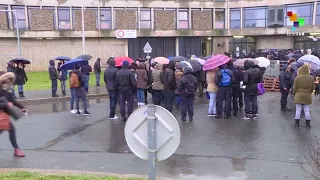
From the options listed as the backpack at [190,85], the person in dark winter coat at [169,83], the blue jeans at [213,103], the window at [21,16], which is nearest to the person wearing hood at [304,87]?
the blue jeans at [213,103]

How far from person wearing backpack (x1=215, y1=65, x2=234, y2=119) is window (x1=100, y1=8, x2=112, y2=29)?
24007 millimetres

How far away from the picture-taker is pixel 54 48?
3300 centimetres

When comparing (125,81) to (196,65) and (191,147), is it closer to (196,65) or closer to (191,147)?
(191,147)

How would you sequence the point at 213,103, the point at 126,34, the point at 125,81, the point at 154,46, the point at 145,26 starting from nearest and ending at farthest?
the point at 125,81 < the point at 213,103 < the point at 126,34 < the point at 145,26 < the point at 154,46

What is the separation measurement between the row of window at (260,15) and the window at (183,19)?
4.54 meters

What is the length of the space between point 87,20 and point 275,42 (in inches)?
692

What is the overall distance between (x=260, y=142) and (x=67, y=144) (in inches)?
167

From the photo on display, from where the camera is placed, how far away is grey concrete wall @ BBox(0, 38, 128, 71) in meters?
31.8

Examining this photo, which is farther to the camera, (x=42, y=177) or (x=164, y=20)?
(x=164, y=20)

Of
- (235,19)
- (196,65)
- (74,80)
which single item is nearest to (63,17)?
(235,19)

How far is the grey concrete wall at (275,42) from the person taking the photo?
34.3 meters

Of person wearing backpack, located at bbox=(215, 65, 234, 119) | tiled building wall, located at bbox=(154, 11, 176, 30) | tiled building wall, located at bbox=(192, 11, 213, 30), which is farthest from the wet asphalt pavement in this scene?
tiled building wall, located at bbox=(192, 11, 213, 30)

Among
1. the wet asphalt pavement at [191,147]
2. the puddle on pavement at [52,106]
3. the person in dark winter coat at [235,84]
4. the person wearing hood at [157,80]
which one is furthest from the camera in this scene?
the puddle on pavement at [52,106]

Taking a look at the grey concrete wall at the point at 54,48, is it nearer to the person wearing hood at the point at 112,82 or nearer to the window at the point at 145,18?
the window at the point at 145,18
